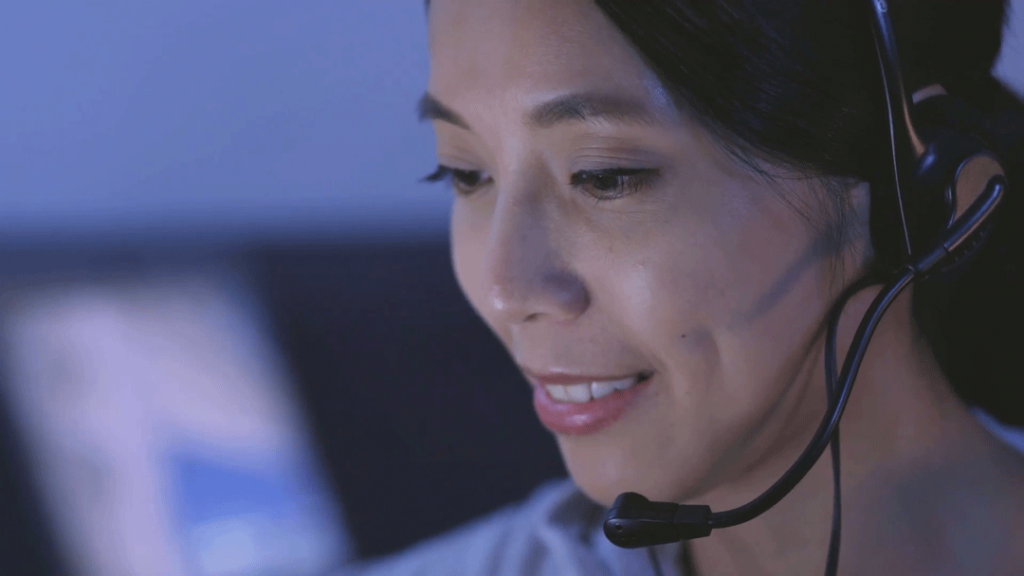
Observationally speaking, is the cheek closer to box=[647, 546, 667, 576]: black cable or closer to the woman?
the woman

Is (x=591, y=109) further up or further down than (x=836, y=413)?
further up

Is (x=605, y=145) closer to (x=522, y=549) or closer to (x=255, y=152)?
(x=522, y=549)

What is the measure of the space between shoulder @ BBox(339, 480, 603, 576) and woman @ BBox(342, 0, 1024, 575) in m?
0.17

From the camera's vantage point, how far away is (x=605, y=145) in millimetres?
683

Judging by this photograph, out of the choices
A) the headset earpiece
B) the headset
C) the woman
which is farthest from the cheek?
the headset earpiece

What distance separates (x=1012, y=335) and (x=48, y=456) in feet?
3.92

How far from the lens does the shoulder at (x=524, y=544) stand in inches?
37.6

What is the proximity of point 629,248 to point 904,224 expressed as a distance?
230mm

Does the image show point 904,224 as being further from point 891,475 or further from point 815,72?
point 891,475

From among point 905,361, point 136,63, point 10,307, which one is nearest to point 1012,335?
point 905,361

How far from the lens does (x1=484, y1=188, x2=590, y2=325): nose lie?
727 millimetres

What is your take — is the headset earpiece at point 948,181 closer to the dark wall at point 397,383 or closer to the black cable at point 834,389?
the black cable at point 834,389

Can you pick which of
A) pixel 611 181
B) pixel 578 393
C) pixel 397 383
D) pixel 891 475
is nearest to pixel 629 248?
pixel 611 181

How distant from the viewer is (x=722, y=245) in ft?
2.29
